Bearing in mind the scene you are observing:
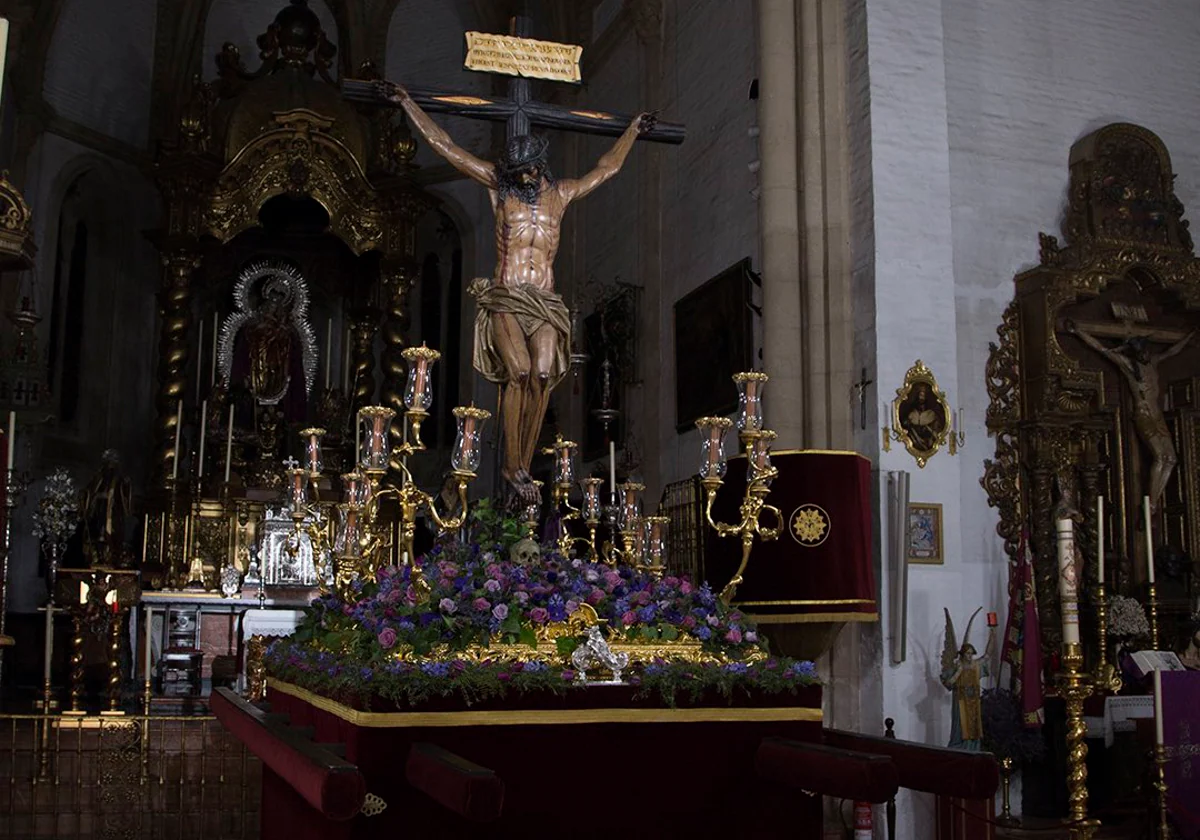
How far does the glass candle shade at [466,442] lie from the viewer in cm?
555

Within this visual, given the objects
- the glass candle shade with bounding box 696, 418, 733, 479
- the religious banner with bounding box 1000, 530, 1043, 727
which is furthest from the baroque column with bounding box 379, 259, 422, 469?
the glass candle shade with bounding box 696, 418, 733, 479

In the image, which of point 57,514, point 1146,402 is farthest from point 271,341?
point 1146,402

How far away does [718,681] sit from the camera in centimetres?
528

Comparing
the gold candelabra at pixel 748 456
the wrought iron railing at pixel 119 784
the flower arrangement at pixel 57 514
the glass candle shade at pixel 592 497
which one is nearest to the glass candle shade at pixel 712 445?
the gold candelabra at pixel 748 456

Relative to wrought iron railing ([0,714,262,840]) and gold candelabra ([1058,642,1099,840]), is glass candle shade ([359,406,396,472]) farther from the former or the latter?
wrought iron railing ([0,714,262,840])

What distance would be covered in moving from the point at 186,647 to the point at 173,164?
266 inches

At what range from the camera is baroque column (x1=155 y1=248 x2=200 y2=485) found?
16.3m

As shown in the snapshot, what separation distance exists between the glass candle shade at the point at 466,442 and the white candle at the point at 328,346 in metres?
12.9

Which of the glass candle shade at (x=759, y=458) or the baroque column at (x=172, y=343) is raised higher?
the baroque column at (x=172, y=343)

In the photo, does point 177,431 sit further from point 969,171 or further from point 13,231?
point 969,171

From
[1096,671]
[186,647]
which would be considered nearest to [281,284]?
[186,647]

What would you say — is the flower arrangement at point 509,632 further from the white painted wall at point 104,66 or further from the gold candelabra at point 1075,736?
the white painted wall at point 104,66

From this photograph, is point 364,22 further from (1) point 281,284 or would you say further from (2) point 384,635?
Result: (2) point 384,635

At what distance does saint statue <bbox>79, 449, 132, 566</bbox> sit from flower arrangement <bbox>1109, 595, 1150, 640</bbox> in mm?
10407
